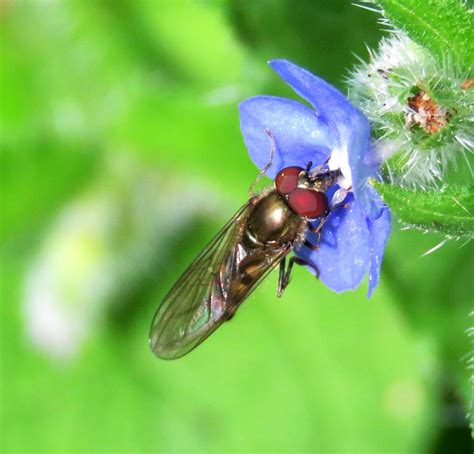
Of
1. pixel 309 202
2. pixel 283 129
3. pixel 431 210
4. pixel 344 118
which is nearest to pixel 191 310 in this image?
pixel 309 202

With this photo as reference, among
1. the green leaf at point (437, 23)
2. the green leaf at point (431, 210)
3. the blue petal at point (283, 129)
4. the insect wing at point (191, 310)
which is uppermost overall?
the blue petal at point (283, 129)

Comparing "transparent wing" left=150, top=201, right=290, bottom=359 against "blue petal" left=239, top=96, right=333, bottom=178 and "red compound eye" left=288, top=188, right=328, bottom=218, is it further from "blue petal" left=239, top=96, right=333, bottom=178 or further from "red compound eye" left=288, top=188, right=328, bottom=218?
"blue petal" left=239, top=96, right=333, bottom=178

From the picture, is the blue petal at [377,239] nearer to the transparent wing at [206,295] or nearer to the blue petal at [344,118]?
the blue petal at [344,118]

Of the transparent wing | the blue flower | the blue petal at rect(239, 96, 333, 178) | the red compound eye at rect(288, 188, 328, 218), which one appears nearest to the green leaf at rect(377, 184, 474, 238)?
the blue flower

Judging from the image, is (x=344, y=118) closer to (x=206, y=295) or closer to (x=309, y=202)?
(x=309, y=202)

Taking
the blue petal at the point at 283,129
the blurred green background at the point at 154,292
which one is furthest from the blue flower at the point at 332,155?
the blurred green background at the point at 154,292

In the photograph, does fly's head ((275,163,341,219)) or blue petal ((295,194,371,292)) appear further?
fly's head ((275,163,341,219))

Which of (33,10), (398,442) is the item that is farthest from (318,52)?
(33,10)

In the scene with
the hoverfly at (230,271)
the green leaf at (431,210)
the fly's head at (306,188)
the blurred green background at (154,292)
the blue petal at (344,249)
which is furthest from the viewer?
the blurred green background at (154,292)
